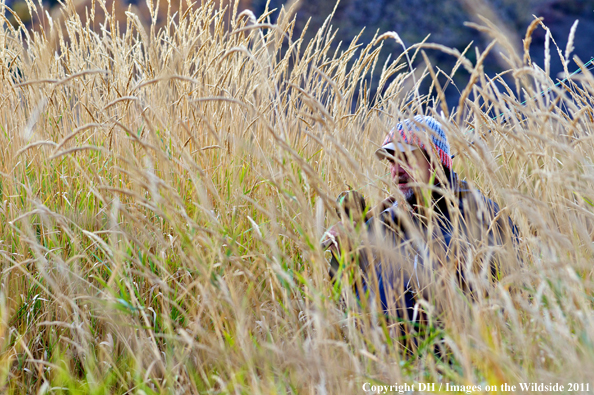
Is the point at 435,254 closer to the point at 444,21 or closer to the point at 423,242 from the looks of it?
the point at 423,242

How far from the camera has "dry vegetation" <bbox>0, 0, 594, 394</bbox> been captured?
951 millimetres

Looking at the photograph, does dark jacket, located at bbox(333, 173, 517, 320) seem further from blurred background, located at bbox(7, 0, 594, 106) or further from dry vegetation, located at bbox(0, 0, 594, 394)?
blurred background, located at bbox(7, 0, 594, 106)

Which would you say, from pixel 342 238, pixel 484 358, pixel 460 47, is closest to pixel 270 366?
pixel 342 238

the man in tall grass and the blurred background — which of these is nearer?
the man in tall grass

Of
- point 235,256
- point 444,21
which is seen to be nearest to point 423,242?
point 235,256

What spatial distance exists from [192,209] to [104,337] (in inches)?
18.6

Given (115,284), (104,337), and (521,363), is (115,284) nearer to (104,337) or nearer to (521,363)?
(104,337)

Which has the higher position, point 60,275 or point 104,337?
point 60,275

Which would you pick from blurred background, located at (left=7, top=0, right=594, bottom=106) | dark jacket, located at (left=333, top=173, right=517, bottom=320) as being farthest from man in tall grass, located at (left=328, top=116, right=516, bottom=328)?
blurred background, located at (left=7, top=0, right=594, bottom=106)

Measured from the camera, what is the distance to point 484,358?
0.91 meters

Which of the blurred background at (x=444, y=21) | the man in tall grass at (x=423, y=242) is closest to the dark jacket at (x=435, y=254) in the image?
the man in tall grass at (x=423, y=242)

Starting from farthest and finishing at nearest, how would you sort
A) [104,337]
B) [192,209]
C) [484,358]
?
1. [192,209]
2. [104,337]
3. [484,358]

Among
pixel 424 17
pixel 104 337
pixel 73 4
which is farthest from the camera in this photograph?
pixel 424 17

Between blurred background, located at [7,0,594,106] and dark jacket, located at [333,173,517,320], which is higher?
blurred background, located at [7,0,594,106]
